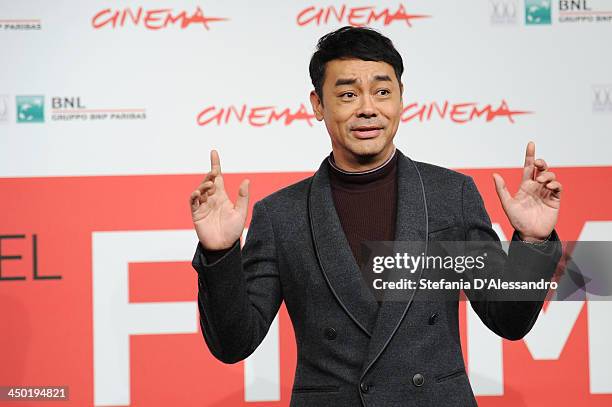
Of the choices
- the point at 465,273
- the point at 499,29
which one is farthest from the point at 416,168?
the point at 499,29

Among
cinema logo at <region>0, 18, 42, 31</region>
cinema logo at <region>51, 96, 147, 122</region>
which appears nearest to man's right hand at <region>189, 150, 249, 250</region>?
cinema logo at <region>51, 96, 147, 122</region>

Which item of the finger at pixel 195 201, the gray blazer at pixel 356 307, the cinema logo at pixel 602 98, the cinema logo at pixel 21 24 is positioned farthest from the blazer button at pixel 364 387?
the cinema logo at pixel 21 24

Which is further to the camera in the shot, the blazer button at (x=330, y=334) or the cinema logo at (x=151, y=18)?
the cinema logo at (x=151, y=18)

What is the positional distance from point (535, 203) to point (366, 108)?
0.42m

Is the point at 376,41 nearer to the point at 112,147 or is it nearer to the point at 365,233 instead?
the point at 365,233

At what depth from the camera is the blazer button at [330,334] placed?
5.16ft

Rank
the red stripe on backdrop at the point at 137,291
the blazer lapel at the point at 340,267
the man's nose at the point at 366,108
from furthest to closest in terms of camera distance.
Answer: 1. the red stripe on backdrop at the point at 137,291
2. the man's nose at the point at 366,108
3. the blazer lapel at the point at 340,267

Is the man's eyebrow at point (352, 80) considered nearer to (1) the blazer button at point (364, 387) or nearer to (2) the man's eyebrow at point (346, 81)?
(2) the man's eyebrow at point (346, 81)

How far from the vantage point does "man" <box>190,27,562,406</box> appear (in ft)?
4.96

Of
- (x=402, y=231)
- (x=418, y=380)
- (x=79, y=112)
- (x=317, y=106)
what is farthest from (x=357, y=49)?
(x=79, y=112)

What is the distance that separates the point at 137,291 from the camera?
8.95ft

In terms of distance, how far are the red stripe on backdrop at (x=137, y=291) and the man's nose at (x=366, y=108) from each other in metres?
1.05

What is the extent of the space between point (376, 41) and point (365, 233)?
1.47ft

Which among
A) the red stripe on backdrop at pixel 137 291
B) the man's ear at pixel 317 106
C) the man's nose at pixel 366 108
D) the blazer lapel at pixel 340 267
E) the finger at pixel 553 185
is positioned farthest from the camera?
the red stripe on backdrop at pixel 137 291
